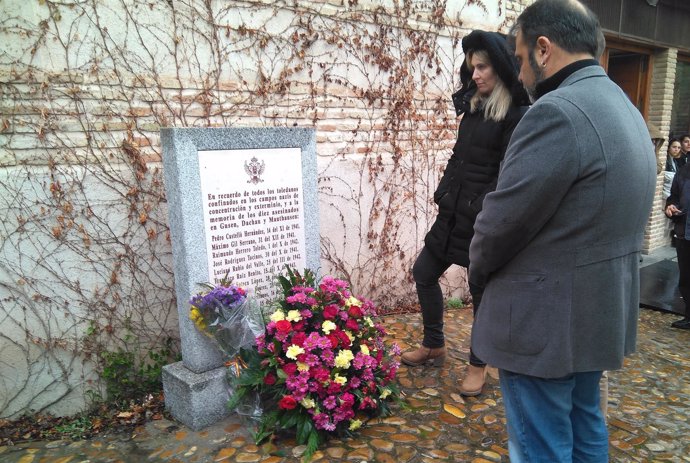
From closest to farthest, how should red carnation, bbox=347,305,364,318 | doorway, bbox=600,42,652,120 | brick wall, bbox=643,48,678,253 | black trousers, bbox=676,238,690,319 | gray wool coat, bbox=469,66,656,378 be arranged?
gray wool coat, bbox=469,66,656,378
red carnation, bbox=347,305,364,318
black trousers, bbox=676,238,690,319
brick wall, bbox=643,48,678,253
doorway, bbox=600,42,652,120

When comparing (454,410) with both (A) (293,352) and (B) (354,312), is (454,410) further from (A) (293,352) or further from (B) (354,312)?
(A) (293,352)

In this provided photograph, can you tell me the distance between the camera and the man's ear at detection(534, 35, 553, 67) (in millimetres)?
1620

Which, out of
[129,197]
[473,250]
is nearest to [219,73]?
[129,197]

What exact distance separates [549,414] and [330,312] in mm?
1361

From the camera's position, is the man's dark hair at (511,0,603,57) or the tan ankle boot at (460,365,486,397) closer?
the man's dark hair at (511,0,603,57)

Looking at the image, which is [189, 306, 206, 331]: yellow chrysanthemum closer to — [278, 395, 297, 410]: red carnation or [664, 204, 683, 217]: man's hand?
[278, 395, 297, 410]: red carnation

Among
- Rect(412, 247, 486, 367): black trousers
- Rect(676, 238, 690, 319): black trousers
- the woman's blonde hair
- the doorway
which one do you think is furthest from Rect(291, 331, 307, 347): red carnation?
the doorway

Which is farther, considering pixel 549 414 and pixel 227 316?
pixel 227 316

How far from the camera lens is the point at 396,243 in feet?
15.9

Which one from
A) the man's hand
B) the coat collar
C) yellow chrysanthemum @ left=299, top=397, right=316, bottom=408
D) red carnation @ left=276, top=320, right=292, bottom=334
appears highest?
the coat collar

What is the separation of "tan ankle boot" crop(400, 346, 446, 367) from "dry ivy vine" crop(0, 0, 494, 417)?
1.33 metres

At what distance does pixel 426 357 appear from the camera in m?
3.38

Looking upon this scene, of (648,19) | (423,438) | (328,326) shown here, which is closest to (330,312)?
(328,326)

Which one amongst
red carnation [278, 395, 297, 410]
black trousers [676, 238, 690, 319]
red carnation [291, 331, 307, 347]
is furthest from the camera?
black trousers [676, 238, 690, 319]
